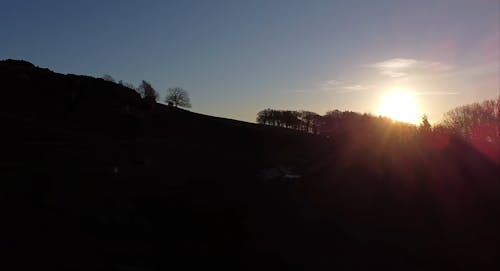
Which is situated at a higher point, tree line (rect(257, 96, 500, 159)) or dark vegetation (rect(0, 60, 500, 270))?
tree line (rect(257, 96, 500, 159))

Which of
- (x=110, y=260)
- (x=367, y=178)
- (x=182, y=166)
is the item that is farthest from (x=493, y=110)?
(x=110, y=260)

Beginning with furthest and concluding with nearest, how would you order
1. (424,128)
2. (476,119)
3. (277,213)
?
(476,119) → (424,128) → (277,213)

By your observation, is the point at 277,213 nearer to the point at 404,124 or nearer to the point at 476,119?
the point at 404,124

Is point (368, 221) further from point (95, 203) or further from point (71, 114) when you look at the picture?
point (71, 114)

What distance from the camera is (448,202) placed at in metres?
24.7

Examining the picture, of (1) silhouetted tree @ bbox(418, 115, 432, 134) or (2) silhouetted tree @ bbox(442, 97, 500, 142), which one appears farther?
(2) silhouetted tree @ bbox(442, 97, 500, 142)

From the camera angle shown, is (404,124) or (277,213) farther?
(404,124)

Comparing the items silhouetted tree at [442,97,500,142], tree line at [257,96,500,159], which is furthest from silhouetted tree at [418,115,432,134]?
silhouetted tree at [442,97,500,142]

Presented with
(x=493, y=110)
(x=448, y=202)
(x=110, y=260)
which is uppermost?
(x=493, y=110)

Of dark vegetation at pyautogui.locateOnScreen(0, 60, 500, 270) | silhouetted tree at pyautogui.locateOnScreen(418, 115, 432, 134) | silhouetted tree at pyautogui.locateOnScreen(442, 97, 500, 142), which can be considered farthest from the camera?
silhouetted tree at pyautogui.locateOnScreen(442, 97, 500, 142)

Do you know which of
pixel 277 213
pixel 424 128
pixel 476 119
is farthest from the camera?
pixel 476 119

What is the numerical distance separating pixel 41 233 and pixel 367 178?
16.3 m

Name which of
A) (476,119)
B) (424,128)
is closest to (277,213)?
(424,128)

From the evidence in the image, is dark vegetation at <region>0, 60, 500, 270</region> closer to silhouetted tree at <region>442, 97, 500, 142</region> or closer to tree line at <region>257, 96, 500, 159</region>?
tree line at <region>257, 96, 500, 159</region>
